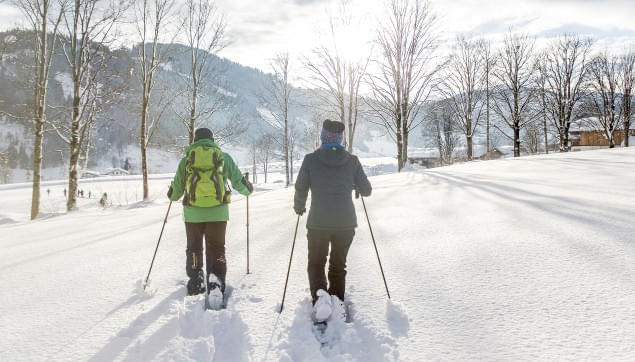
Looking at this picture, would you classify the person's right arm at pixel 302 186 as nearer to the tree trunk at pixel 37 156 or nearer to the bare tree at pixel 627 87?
the tree trunk at pixel 37 156

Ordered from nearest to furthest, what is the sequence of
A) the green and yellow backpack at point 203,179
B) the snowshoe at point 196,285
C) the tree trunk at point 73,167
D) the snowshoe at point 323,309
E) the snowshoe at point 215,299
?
the snowshoe at point 323,309, the snowshoe at point 215,299, the green and yellow backpack at point 203,179, the snowshoe at point 196,285, the tree trunk at point 73,167

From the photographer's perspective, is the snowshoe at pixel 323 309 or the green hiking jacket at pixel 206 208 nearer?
the snowshoe at pixel 323 309

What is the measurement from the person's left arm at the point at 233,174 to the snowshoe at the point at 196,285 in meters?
1.13

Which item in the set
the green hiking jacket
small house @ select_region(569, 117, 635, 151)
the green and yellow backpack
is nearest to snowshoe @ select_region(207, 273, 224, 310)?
the green hiking jacket

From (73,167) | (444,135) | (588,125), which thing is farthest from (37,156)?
(588,125)

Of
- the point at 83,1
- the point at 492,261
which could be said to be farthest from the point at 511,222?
the point at 83,1

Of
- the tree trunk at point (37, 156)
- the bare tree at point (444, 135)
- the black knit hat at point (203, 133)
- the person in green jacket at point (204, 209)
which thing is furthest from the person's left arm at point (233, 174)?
the bare tree at point (444, 135)

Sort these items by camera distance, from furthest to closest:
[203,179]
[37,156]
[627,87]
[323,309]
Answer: [627,87]
[37,156]
[203,179]
[323,309]

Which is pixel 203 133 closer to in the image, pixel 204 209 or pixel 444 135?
pixel 204 209

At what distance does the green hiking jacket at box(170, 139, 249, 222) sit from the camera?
380 cm

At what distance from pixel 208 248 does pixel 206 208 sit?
484mm

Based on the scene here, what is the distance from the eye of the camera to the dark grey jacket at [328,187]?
327cm

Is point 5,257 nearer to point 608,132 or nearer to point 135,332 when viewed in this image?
point 135,332

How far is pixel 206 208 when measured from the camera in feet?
12.5
